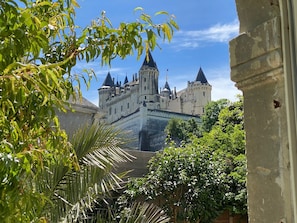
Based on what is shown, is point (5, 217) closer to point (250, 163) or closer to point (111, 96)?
point (250, 163)

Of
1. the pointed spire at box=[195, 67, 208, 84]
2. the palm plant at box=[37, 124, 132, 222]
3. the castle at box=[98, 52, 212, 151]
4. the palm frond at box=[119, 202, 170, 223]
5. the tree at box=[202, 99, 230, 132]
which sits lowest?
the palm frond at box=[119, 202, 170, 223]

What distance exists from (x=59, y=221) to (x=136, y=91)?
41086 mm

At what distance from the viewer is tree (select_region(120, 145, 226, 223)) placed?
517 cm

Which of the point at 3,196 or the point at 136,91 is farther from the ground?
the point at 136,91

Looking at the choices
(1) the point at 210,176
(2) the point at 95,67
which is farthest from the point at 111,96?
(2) the point at 95,67

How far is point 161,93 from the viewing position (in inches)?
1783

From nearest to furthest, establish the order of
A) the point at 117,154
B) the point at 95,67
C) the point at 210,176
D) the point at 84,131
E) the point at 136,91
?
the point at 95,67
the point at 84,131
the point at 117,154
the point at 210,176
the point at 136,91

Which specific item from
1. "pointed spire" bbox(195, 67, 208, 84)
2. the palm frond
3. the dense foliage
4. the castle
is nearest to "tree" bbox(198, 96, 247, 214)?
the dense foliage

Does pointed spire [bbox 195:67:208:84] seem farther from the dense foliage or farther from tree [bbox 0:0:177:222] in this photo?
tree [bbox 0:0:177:222]

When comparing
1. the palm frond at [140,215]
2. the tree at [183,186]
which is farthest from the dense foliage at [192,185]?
the palm frond at [140,215]

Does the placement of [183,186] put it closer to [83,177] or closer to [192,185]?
[192,185]

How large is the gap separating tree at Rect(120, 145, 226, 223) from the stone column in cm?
404

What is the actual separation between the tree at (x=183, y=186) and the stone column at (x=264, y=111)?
404cm

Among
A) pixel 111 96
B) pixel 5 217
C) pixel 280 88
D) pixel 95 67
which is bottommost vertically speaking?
pixel 5 217
